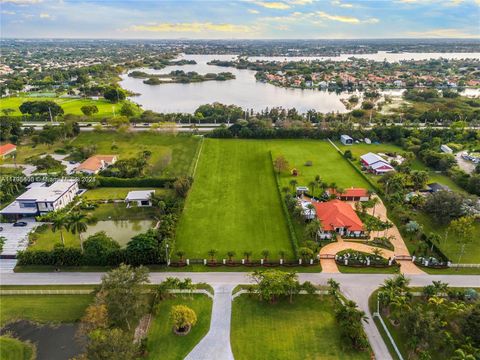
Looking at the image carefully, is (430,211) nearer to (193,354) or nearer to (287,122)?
(193,354)

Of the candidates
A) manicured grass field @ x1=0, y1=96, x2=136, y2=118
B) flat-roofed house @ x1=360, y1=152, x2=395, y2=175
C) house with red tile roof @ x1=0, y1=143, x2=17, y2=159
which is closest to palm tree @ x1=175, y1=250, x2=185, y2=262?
flat-roofed house @ x1=360, y1=152, x2=395, y2=175

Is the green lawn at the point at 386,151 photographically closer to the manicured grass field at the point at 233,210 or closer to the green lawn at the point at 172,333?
the manicured grass field at the point at 233,210

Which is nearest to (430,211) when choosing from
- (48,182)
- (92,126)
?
(48,182)

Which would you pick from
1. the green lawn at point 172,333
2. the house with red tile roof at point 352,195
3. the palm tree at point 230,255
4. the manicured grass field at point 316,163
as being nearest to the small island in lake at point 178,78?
the manicured grass field at point 316,163

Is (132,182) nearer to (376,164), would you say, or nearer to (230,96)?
(376,164)

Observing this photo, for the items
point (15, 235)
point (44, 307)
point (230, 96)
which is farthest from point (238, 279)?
point (230, 96)

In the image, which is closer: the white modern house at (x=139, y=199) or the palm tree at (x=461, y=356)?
the palm tree at (x=461, y=356)
